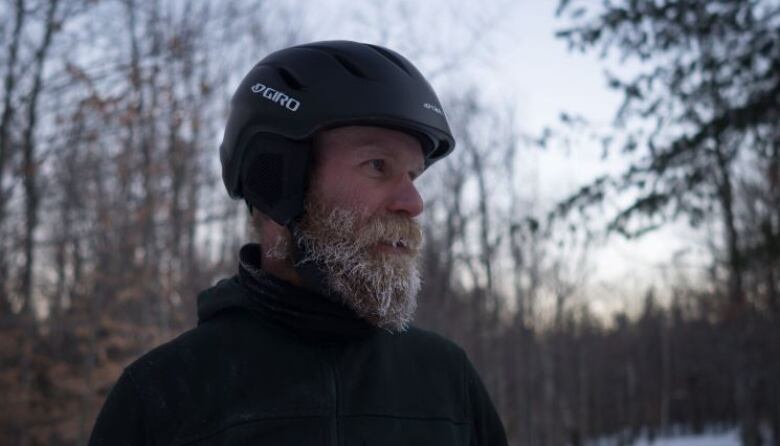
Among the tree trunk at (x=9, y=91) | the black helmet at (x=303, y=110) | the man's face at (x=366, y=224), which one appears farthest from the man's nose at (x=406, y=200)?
the tree trunk at (x=9, y=91)

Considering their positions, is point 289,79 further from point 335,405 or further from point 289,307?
point 335,405

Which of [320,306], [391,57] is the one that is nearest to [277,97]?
[391,57]

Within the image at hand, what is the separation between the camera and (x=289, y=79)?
2.23 m

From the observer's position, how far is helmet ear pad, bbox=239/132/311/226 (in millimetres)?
2000

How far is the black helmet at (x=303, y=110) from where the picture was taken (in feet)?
6.61

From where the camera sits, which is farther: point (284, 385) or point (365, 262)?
point (365, 262)

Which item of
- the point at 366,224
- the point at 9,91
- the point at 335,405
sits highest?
the point at 9,91

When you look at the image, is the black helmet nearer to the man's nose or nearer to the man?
the man

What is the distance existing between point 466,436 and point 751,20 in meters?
5.32

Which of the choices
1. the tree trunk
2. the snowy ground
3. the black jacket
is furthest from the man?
the snowy ground

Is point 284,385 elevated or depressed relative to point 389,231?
depressed

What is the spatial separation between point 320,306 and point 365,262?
169 mm

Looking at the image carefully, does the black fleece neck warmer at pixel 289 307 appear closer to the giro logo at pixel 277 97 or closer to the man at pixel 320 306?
the man at pixel 320 306

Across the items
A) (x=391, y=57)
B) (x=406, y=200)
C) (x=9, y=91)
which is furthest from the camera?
(x=9, y=91)
